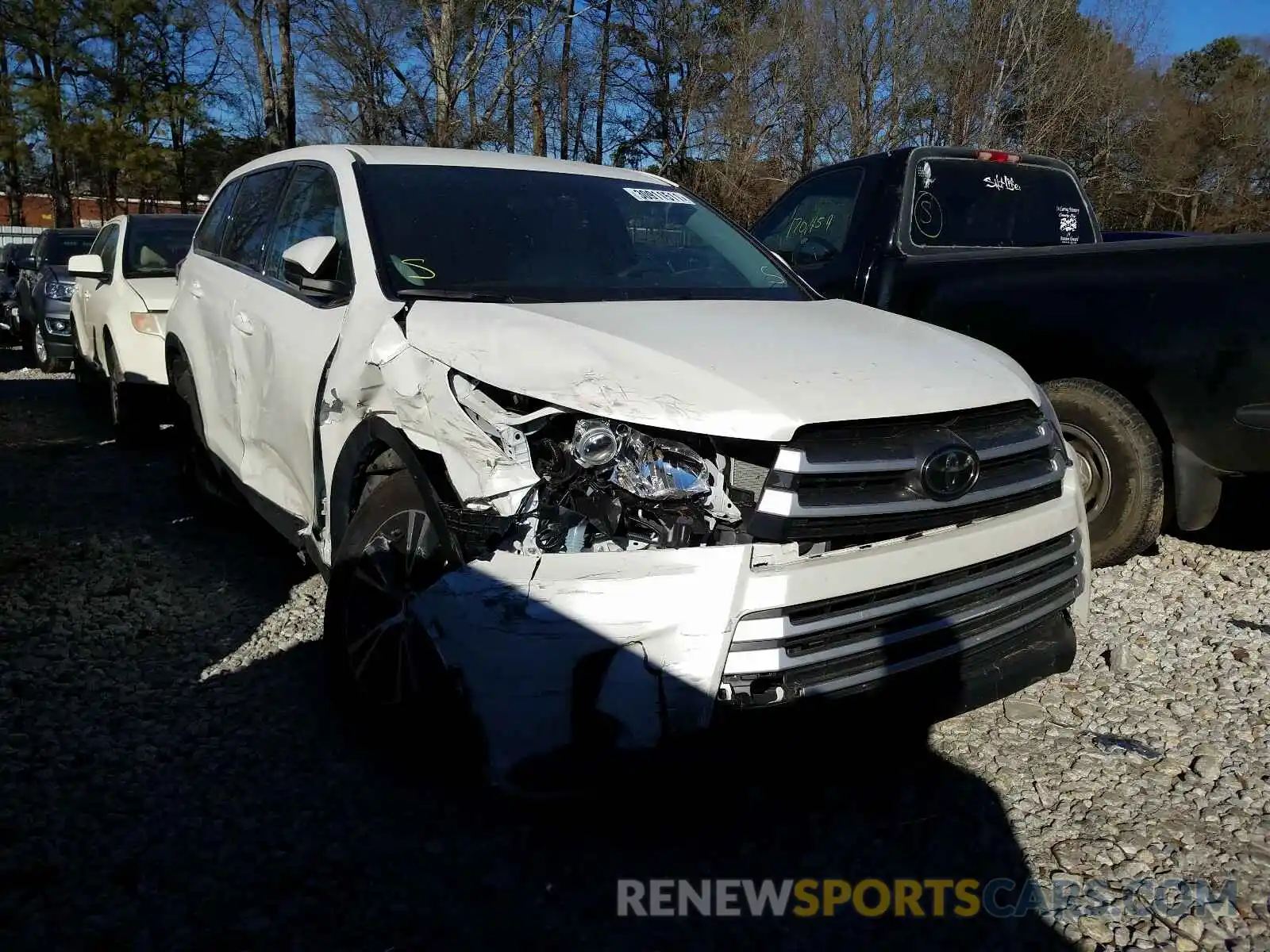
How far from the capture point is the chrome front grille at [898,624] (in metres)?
2.33

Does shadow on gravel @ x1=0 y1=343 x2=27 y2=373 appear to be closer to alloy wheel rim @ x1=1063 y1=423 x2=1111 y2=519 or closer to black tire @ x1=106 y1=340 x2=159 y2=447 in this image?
black tire @ x1=106 y1=340 x2=159 y2=447

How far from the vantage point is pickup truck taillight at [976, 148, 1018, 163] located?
573 centimetres

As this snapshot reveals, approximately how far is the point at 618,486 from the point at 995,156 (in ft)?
14.5

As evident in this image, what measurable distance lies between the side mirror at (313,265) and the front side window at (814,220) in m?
3.13

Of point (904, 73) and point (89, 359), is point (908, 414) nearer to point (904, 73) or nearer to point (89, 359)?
point (89, 359)

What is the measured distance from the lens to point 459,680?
2371mm

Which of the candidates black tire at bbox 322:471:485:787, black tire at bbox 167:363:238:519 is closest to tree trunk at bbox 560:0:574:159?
black tire at bbox 167:363:238:519

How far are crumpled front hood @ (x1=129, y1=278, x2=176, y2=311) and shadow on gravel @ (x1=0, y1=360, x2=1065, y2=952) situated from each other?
400 cm

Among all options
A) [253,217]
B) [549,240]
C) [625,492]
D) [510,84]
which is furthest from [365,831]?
[510,84]

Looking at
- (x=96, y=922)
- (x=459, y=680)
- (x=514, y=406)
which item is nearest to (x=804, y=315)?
(x=514, y=406)

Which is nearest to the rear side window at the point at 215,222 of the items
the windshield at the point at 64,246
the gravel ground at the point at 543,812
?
the gravel ground at the point at 543,812

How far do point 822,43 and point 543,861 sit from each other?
67.9 ft

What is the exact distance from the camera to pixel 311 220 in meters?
3.93

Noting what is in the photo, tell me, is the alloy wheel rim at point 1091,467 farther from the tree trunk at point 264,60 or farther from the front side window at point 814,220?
the tree trunk at point 264,60
